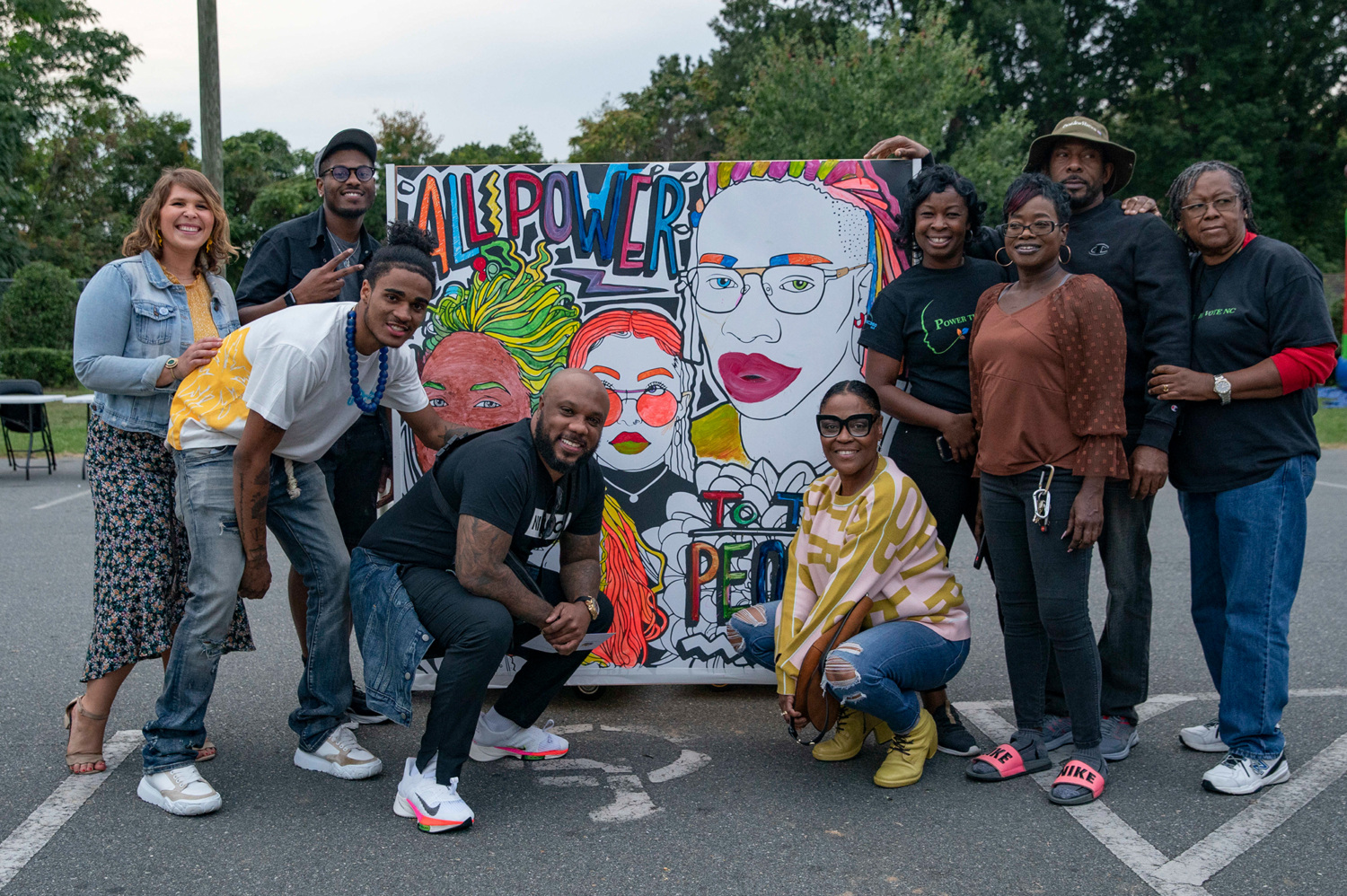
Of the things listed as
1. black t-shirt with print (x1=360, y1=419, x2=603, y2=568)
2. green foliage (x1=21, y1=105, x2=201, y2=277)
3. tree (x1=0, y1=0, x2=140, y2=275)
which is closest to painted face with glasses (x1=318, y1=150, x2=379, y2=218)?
black t-shirt with print (x1=360, y1=419, x2=603, y2=568)

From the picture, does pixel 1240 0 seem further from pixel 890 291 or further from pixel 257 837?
pixel 257 837

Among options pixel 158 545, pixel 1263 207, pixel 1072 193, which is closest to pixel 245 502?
pixel 158 545

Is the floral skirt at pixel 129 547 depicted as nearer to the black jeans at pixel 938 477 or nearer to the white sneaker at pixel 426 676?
the white sneaker at pixel 426 676

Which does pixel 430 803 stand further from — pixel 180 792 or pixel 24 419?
pixel 24 419

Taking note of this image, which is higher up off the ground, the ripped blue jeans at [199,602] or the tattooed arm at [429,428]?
the tattooed arm at [429,428]

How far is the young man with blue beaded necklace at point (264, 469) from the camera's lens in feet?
10.4

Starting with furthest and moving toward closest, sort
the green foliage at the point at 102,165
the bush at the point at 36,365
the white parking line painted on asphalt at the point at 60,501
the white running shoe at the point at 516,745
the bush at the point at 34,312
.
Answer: the green foliage at the point at 102,165 < the bush at the point at 34,312 < the bush at the point at 36,365 < the white parking line painted on asphalt at the point at 60,501 < the white running shoe at the point at 516,745

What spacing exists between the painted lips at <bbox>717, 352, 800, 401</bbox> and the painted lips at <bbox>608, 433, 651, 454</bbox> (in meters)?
0.38

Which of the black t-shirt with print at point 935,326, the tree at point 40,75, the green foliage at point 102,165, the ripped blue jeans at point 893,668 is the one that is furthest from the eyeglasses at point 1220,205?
the green foliage at point 102,165

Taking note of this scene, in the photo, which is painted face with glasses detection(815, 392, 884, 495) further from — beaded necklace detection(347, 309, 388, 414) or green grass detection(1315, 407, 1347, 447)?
green grass detection(1315, 407, 1347, 447)

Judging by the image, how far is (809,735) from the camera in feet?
12.5

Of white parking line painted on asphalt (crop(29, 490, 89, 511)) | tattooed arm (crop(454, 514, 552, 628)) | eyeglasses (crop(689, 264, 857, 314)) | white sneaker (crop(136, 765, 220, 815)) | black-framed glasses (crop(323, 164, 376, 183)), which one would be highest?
black-framed glasses (crop(323, 164, 376, 183))

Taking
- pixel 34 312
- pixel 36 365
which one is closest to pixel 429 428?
pixel 36 365

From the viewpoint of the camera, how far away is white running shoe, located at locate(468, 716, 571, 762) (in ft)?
11.8
